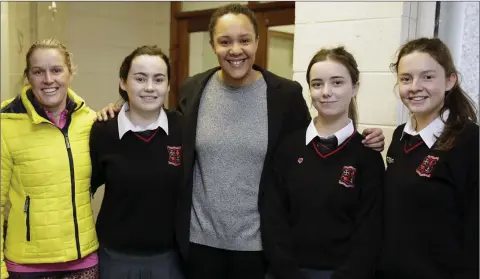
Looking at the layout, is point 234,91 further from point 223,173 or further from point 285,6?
point 285,6

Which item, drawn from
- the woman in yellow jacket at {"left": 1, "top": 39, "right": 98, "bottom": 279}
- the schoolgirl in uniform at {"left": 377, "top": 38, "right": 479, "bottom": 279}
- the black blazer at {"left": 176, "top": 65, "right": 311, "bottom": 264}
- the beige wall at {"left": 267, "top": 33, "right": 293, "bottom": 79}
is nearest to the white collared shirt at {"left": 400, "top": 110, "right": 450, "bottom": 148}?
the schoolgirl in uniform at {"left": 377, "top": 38, "right": 479, "bottom": 279}

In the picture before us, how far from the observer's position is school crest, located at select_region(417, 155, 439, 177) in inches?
63.1

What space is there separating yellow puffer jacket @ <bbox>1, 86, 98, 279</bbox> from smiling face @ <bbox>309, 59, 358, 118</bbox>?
930mm

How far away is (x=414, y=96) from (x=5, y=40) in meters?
2.79

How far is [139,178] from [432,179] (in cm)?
103

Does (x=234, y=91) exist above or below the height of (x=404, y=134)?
above

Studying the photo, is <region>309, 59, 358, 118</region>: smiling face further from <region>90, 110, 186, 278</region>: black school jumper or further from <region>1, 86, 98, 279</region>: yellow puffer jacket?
<region>1, 86, 98, 279</region>: yellow puffer jacket

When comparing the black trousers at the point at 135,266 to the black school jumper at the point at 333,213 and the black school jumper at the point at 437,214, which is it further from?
the black school jumper at the point at 437,214

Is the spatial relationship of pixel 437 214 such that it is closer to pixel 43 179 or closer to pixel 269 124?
pixel 269 124

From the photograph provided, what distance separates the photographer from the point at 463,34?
2170mm

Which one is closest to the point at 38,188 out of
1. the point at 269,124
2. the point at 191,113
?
the point at 191,113

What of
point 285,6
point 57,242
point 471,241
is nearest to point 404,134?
point 471,241

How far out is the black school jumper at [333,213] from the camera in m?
1.71

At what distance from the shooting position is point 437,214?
158 cm
